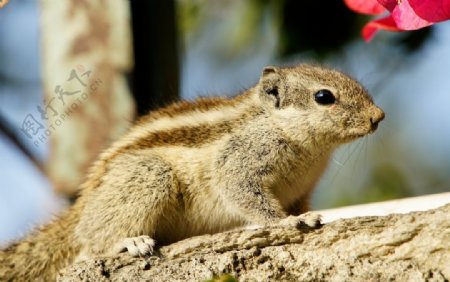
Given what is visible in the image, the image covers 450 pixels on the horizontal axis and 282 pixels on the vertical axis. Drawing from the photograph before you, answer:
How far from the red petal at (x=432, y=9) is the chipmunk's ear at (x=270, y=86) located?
191cm

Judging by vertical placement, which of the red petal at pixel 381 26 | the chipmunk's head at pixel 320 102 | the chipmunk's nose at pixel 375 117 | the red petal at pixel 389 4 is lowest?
the chipmunk's nose at pixel 375 117

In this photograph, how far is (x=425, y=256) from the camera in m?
2.54

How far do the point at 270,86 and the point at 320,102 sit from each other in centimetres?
23

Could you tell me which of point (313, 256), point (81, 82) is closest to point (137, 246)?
point (313, 256)

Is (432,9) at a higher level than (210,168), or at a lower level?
higher

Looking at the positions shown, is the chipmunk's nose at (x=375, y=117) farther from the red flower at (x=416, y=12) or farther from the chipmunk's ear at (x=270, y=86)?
the red flower at (x=416, y=12)

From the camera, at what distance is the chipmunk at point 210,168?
11.7 feet

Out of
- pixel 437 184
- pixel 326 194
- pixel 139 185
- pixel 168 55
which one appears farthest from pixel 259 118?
pixel 437 184

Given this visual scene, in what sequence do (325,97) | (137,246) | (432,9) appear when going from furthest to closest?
(325,97)
(137,246)
(432,9)

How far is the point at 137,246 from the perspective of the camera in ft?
10.4

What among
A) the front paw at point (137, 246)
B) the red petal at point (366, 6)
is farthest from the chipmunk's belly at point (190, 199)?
the red petal at point (366, 6)

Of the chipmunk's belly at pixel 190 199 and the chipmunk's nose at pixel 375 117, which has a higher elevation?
the chipmunk's belly at pixel 190 199

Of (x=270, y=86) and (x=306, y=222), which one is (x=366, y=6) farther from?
(x=270, y=86)

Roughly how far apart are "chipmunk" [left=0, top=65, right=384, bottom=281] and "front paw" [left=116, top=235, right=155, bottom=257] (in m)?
0.04
